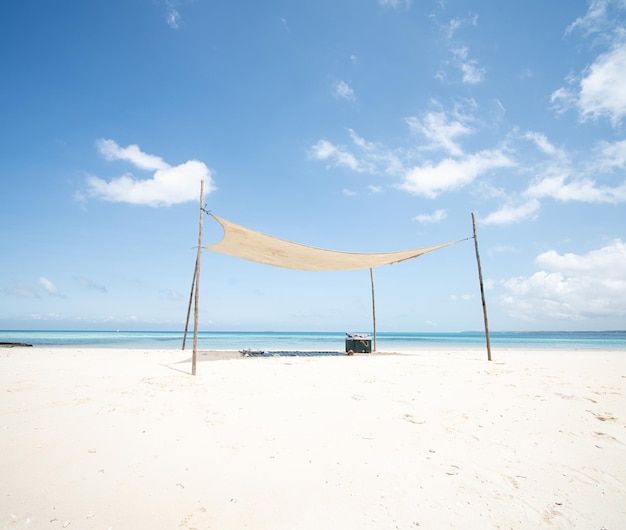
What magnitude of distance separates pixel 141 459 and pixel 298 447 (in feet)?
4.62

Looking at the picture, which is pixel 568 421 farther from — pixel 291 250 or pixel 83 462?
pixel 291 250

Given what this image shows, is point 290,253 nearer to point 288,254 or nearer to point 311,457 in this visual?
point 288,254

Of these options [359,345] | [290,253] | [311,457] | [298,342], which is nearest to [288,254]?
[290,253]

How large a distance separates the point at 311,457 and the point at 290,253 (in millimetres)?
7275

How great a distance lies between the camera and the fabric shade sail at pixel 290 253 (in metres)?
8.66

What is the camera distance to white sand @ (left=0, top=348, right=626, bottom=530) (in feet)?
6.91

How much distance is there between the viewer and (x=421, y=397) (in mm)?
4816

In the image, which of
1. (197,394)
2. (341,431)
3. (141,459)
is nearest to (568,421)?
(341,431)

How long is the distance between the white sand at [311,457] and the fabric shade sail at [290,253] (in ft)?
14.5

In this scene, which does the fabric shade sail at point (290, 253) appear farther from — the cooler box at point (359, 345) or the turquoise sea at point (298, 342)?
the turquoise sea at point (298, 342)

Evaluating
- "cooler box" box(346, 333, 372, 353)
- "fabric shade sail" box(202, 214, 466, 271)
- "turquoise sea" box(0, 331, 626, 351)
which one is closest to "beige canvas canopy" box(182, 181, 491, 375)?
"fabric shade sail" box(202, 214, 466, 271)

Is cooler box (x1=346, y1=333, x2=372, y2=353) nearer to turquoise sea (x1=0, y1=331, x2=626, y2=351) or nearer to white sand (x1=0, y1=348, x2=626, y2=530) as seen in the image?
turquoise sea (x1=0, y1=331, x2=626, y2=351)

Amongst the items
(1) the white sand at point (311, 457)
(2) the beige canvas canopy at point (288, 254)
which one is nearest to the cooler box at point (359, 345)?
(2) the beige canvas canopy at point (288, 254)

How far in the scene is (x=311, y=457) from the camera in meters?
2.86
